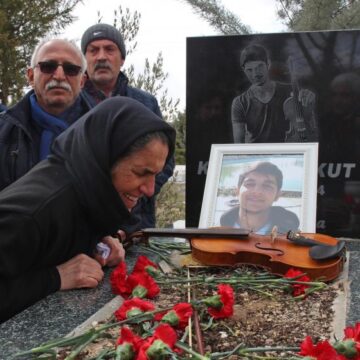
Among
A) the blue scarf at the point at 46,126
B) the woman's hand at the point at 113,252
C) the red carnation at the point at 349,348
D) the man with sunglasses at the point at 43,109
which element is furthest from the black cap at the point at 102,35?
the red carnation at the point at 349,348

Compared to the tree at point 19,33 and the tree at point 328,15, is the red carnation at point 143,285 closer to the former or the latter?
the tree at point 328,15

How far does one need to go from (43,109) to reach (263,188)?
1.18 metres

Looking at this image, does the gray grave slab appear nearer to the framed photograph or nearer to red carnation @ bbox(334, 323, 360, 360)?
red carnation @ bbox(334, 323, 360, 360)

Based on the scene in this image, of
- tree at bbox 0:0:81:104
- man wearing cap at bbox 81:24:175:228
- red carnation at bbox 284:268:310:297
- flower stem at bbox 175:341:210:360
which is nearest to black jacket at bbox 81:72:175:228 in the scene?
man wearing cap at bbox 81:24:175:228

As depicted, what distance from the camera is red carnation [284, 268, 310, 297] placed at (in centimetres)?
202

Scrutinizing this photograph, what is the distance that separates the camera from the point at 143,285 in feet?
6.26

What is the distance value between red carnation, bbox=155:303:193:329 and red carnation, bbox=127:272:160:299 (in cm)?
40

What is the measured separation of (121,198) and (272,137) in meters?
1.85

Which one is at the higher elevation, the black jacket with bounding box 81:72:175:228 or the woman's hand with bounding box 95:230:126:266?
the black jacket with bounding box 81:72:175:228

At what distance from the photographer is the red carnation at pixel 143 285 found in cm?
184

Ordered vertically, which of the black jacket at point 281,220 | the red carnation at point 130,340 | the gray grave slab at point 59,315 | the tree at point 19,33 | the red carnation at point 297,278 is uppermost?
the tree at point 19,33

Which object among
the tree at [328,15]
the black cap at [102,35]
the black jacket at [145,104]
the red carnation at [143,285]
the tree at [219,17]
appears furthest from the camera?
the tree at [219,17]

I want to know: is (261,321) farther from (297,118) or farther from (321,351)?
(297,118)

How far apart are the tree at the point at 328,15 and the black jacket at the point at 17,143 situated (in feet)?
7.12
